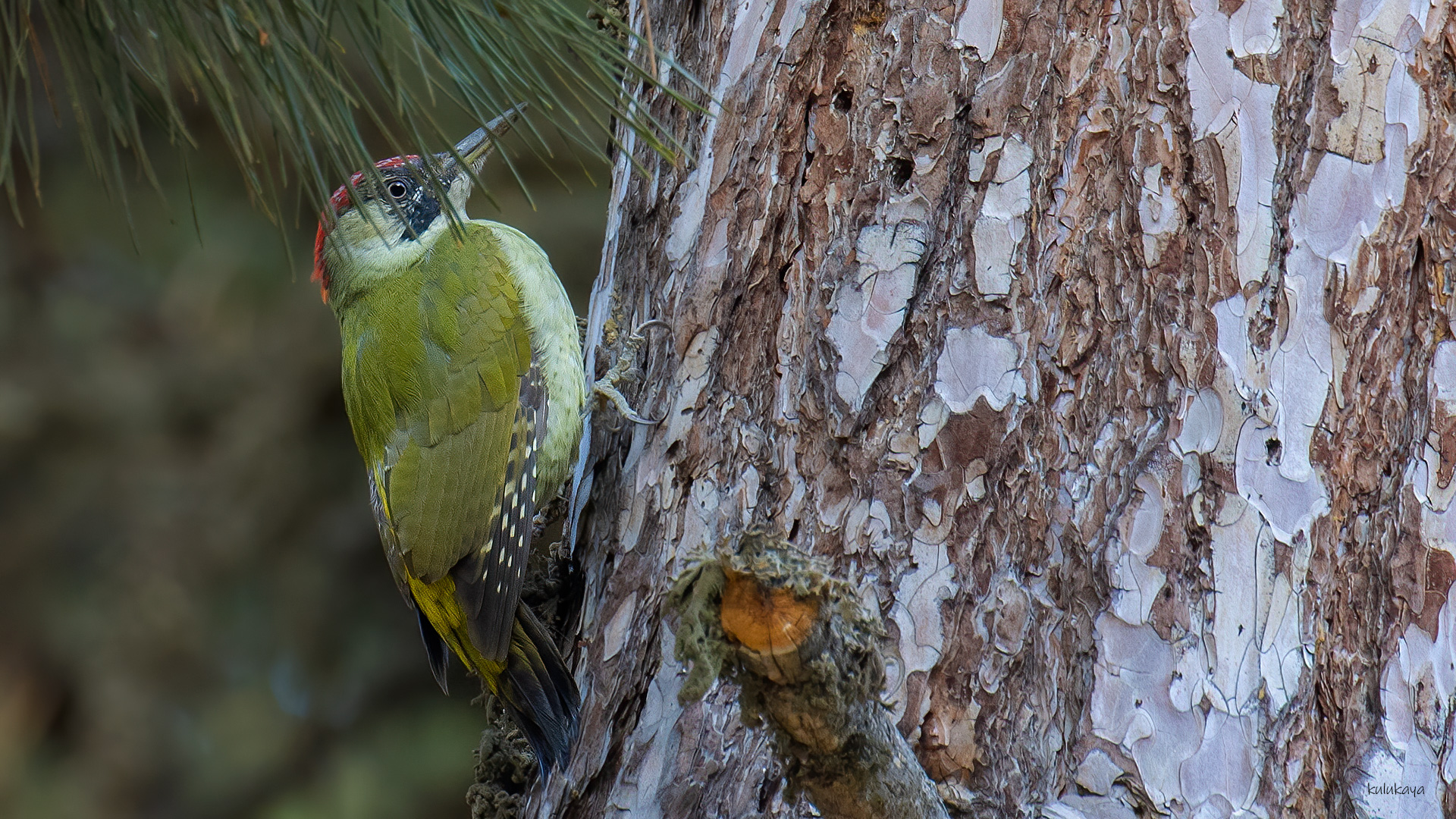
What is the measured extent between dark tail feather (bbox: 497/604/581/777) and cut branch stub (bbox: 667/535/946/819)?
2.60 feet

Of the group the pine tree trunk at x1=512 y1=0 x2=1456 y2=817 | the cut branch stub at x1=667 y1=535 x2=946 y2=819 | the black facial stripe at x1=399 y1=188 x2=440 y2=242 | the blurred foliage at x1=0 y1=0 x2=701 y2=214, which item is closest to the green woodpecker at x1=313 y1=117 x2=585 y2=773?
the black facial stripe at x1=399 y1=188 x2=440 y2=242

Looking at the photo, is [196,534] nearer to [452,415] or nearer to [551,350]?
[452,415]

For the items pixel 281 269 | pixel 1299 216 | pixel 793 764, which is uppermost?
pixel 1299 216

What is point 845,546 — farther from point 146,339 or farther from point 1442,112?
point 146,339

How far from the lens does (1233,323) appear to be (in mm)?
1501

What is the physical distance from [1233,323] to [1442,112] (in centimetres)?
42

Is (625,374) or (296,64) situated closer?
(296,64)

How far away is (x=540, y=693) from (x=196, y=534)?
2.90 meters

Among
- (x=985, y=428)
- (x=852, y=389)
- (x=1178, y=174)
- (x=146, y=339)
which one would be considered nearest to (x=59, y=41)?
(x=852, y=389)

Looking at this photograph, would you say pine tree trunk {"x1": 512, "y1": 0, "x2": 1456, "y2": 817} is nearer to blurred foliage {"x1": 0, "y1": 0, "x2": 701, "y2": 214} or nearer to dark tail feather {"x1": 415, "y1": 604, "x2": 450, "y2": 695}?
blurred foliage {"x1": 0, "y1": 0, "x2": 701, "y2": 214}

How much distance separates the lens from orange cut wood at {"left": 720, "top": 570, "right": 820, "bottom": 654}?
102 cm

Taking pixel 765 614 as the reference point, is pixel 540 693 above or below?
below

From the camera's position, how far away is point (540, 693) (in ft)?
6.38

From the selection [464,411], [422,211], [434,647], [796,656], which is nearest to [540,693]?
[434,647]
